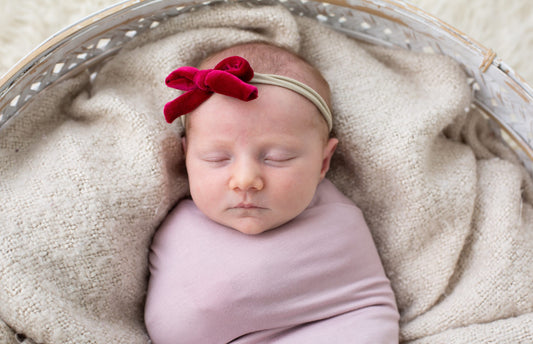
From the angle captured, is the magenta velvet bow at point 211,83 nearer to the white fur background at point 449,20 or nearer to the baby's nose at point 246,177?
the baby's nose at point 246,177

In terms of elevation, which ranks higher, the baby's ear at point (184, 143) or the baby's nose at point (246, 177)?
the baby's nose at point (246, 177)

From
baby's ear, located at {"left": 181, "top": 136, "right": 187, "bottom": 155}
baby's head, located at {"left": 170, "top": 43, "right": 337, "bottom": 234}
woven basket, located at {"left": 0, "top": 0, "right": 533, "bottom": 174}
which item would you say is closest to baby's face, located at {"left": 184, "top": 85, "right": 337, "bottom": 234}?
baby's head, located at {"left": 170, "top": 43, "right": 337, "bottom": 234}

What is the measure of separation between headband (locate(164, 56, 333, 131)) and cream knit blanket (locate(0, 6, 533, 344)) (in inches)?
5.4

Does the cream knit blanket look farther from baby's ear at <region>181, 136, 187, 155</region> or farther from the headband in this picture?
the headband

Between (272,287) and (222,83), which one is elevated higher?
(222,83)

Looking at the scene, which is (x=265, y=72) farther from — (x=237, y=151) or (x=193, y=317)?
(x=193, y=317)

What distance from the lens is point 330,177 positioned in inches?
51.9

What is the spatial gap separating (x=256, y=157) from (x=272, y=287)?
259 millimetres

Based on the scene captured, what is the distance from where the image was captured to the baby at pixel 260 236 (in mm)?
1018

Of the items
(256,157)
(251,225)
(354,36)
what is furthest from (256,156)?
(354,36)

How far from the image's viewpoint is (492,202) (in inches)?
48.7

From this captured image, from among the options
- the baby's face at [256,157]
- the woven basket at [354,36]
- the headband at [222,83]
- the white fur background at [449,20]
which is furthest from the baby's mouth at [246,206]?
the white fur background at [449,20]

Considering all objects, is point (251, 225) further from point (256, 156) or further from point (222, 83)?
point (222, 83)

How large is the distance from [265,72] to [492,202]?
612mm
